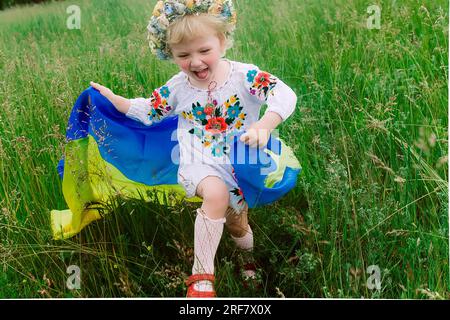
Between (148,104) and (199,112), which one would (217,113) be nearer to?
(199,112)

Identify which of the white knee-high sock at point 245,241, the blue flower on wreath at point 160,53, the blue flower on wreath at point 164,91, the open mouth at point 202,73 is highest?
the blue flower on wreath at point 160,53

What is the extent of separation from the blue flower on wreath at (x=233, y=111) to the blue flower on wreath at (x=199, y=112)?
62 millimetres

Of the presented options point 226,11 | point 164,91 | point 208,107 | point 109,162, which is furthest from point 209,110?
point 109,162

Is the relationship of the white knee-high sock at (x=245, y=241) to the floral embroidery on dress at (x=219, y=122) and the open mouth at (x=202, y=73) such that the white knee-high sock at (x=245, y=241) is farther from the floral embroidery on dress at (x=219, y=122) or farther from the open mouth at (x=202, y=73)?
the open mouth at (x=202, y=73)

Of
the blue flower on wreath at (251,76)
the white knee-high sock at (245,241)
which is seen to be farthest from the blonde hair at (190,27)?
the white knee-high sock at (245,241)

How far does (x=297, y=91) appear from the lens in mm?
2199

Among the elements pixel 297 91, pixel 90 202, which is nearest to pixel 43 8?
pixel 90 202

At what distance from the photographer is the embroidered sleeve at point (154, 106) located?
1961 mm

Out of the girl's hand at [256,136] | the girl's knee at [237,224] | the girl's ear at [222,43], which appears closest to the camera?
the girl's hand at [256,136]

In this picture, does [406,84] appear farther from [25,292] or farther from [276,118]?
[25,292]

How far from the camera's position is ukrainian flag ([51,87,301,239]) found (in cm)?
204

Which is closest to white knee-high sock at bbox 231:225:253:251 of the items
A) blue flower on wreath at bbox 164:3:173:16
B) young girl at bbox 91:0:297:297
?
young girl at bbox 91:0:297:297
